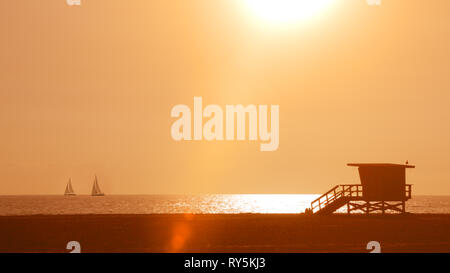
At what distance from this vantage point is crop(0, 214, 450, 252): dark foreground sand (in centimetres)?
3209

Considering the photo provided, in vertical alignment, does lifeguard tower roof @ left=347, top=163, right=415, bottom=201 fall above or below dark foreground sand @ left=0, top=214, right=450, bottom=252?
above

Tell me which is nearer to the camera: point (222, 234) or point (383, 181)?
point (222, 234)

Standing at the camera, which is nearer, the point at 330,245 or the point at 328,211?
the point at 330,245

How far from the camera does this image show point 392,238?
36375mm

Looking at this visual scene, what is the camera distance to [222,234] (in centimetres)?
3653

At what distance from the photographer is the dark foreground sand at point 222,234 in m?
32.1

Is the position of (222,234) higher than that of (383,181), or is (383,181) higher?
(383,181)

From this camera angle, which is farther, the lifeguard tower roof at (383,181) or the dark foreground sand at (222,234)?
the lifeguard tower roof at (383,181)

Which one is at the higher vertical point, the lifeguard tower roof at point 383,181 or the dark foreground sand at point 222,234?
the lifeguard tower roof at point 383,181

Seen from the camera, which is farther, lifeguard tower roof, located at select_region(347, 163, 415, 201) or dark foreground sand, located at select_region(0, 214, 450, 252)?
lifeguard tower roof, located at select_region(347, 163, 415, 201)
